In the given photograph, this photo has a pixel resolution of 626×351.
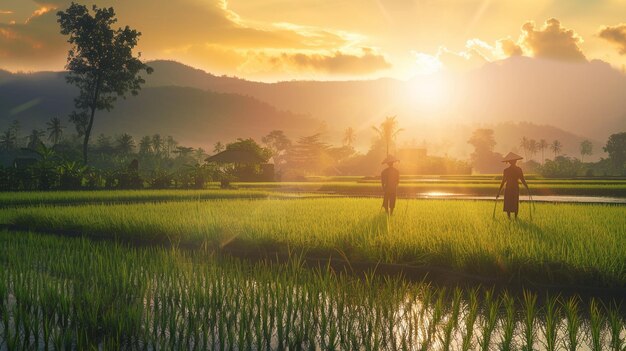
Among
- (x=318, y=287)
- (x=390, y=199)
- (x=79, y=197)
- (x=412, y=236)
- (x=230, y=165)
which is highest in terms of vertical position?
(x=230, y=165)

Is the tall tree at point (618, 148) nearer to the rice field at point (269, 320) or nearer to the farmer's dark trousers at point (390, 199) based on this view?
the farmer's dark trousers at point (390, 199)

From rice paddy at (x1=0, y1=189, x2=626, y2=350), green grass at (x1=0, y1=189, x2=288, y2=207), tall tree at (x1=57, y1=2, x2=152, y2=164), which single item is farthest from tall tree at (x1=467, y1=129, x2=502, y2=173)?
rice paddy at (x1=0, y1=189, x2=626, y2=350)

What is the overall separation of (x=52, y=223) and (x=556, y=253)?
10749 mm

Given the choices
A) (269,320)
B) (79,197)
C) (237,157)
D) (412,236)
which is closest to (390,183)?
(412,236)

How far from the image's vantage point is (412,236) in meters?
8.78

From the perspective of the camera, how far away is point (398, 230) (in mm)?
9680

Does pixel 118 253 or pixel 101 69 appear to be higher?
pixel 101 69

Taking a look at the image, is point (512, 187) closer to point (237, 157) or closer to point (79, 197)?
point (79, 197)

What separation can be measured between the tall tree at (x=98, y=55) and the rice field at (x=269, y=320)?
35.2 metres

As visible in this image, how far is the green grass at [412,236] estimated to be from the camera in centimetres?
695

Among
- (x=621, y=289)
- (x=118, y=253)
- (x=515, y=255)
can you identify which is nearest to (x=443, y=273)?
(x=515, y=255)

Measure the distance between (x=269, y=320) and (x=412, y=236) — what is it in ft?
13.5

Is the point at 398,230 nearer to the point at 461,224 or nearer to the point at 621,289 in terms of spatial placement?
the point at 461,224

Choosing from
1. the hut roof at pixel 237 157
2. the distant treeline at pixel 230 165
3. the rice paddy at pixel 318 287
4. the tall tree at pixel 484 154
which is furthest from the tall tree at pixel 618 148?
the rice paddy at pixel 318 287
